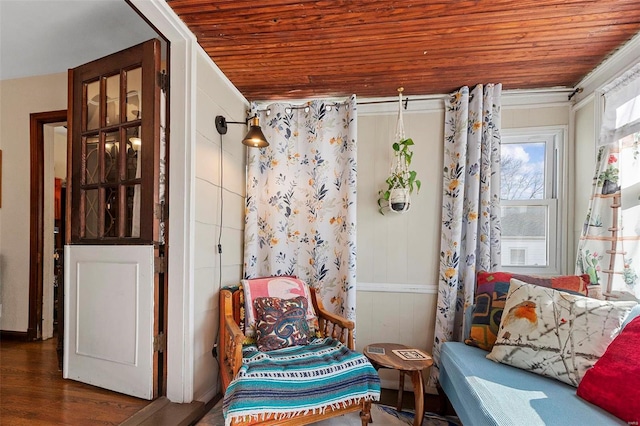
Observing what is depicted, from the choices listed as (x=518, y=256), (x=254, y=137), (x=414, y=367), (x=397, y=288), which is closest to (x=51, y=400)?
(x=254, y=137)

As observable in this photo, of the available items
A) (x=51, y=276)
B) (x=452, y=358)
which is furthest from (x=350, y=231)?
(x=51, y=276)

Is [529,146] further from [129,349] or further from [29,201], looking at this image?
[29,201]

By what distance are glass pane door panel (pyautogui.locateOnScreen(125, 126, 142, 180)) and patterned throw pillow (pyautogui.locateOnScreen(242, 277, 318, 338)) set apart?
1.05 meters

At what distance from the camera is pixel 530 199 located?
8.22 ft

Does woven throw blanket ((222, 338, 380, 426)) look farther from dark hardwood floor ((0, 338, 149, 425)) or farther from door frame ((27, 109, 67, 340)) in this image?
door frame ((27, 109, 67, 340))

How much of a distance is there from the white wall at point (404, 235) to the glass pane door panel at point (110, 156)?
179 centimetres

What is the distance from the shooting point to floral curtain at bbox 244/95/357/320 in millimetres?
2543

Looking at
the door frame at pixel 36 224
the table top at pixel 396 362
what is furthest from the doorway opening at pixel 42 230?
the table top at pixel 396 362

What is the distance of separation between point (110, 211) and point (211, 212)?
2.07 ft

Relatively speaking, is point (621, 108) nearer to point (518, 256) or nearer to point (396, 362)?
point (518, 256)

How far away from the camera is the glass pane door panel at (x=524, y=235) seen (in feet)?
8.14

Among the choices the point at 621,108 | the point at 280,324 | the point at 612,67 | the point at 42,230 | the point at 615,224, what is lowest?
the point at 280,324

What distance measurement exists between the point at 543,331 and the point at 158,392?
2225 mm

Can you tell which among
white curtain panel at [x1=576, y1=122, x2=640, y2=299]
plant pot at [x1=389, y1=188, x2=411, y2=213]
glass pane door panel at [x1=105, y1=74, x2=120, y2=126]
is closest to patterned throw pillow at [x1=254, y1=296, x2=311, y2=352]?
plant pot at [x1=389, y1=188, x2=411, y2=213]
